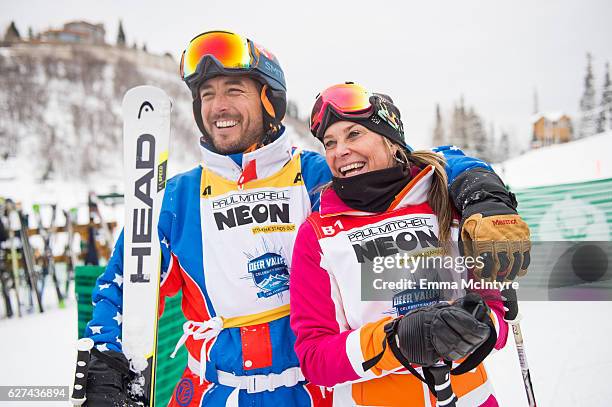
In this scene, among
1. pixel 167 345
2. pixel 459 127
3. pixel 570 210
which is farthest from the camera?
pixel 459 127

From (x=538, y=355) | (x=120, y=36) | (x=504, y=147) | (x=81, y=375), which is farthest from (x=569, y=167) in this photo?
(x=120, y=36)

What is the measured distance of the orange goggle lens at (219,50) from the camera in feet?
6.34

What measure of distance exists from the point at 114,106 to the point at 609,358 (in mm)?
50683

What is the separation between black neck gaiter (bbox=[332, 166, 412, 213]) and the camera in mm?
1532

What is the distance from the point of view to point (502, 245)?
126 cm

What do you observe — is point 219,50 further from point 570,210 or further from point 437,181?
point 570,210

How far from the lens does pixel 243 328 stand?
6.02ft

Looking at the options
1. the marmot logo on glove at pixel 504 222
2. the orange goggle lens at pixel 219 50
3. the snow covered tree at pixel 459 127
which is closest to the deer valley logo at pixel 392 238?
the marmot logo on glove at pixel 504 222

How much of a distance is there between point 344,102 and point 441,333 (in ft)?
2.84

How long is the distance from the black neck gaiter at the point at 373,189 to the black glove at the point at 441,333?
1.42 ft

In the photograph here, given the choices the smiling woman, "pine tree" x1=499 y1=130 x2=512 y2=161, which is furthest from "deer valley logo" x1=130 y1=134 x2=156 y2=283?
"pine tree" x1=499 y1=130 x2=512 y2=161

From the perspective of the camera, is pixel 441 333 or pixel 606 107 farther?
pixel 606 107

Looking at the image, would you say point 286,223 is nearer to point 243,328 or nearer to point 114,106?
point 243,328

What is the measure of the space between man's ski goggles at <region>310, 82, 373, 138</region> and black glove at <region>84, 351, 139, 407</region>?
47.6 inches
